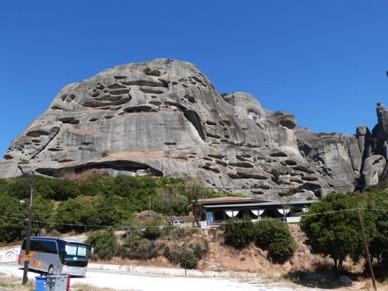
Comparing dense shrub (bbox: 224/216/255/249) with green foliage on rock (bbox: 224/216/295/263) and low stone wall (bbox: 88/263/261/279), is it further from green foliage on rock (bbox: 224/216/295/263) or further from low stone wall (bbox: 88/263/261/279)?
low stone wall (bbox: 88/263/261/279)

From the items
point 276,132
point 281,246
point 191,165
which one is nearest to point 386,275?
point 281,246

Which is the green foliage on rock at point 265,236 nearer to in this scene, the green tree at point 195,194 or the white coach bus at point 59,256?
the green tree at point 195,194

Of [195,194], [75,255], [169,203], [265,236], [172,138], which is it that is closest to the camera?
[75,255]

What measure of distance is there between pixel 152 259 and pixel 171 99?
45.5 metres

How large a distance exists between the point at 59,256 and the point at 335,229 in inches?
665

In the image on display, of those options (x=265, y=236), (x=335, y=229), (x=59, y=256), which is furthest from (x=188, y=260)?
(x=335, y=229)

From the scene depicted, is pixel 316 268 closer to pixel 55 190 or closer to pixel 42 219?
pixel 42 219

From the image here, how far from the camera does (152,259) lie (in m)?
28.6

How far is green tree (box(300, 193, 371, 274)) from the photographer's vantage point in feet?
75.1

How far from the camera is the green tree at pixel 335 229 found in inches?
901

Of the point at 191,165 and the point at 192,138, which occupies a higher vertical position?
the point at 192,138

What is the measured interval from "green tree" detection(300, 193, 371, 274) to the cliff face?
90.1ft

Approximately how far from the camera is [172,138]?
6228 cm

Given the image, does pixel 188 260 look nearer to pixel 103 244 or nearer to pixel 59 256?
pixel 103 244
